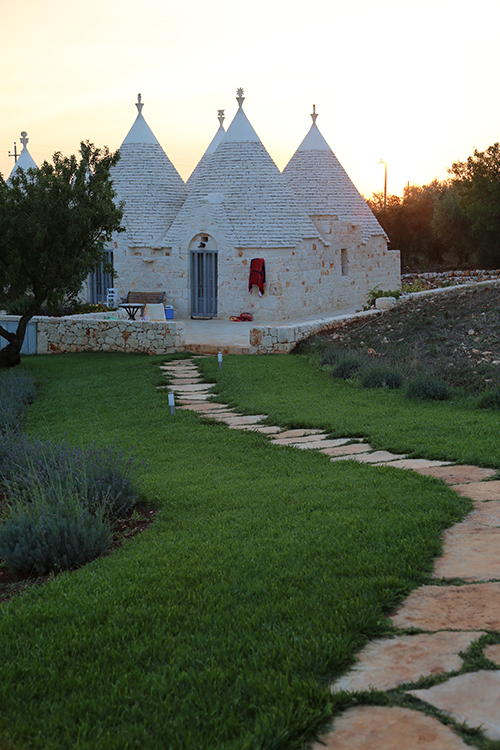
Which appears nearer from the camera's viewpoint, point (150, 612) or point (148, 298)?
point (150, 612)

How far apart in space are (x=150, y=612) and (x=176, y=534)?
121cm

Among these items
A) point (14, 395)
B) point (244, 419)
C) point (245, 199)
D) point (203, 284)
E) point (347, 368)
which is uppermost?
point (245, 199)

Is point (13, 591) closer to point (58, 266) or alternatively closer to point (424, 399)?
point (424, 399)

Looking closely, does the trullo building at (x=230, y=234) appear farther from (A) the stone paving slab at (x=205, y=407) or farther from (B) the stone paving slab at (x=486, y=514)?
(B) the stone paving slab at (x=486, y=514)

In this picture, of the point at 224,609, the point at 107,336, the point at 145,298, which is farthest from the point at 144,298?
the point at 224,609

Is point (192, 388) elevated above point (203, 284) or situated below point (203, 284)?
below

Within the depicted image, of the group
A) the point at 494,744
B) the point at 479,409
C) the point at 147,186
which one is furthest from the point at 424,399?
the point at 147,186

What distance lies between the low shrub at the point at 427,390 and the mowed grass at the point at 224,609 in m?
3.79

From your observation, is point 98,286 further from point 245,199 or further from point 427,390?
point 427,390

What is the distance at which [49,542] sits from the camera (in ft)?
14.8

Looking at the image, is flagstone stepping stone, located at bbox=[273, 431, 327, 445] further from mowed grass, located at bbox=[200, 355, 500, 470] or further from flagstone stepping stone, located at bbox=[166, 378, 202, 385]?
flagstone stepping stone, located at bbox=[166, 378, 202, 385]

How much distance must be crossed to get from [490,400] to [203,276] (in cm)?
1494

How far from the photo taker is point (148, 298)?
22891 mm

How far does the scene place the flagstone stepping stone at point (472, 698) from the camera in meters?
2.62
